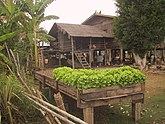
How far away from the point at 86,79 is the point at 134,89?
5.83 ft

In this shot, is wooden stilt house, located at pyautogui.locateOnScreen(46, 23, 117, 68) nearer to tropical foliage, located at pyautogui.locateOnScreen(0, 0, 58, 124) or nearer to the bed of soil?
the bed of soil

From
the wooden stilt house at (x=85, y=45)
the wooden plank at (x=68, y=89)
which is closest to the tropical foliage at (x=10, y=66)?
the wooden plank at (x=68, y=89)

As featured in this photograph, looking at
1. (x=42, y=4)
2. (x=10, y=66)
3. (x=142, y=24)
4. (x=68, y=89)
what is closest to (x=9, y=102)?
A: (x=68, y=89)

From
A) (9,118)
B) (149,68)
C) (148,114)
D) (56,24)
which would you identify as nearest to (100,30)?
(56,24)

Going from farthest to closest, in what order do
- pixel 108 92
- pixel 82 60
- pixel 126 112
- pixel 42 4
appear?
pixel 82 60 < pixel 42 4 < pixel 126 112 < pixel 108 92

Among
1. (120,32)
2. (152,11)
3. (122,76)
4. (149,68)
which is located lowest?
(149,68)

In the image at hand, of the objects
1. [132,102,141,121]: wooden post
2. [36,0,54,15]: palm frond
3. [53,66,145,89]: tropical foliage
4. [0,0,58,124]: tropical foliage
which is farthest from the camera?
[36,0,54,15]: palm frond

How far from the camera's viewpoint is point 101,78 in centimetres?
617

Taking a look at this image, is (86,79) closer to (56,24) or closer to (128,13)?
(128,13)

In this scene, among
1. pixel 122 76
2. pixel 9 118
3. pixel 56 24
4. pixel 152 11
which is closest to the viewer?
pixel 9 118

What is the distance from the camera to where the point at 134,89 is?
6805mm

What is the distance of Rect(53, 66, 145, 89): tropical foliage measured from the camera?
19.5 ft

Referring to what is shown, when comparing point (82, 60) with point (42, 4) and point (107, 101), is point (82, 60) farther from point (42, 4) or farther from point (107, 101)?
point (107, 101)

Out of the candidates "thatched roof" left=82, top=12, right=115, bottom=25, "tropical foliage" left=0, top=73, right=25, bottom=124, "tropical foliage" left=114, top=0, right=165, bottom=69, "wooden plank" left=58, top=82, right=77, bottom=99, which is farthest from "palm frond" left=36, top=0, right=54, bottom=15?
"tropical foliage" left=0, top=73, right=25, bottom=124
